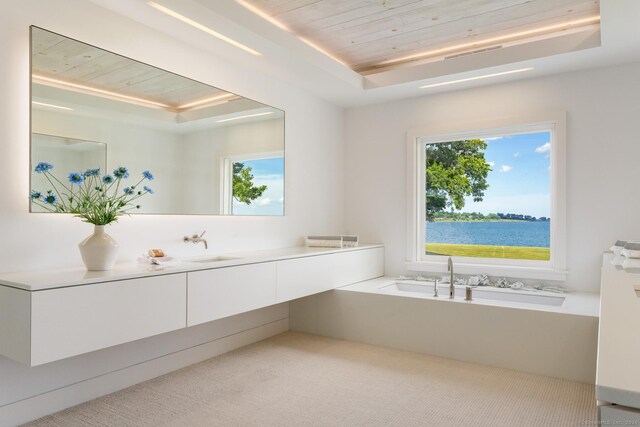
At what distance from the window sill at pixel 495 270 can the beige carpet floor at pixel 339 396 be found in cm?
113

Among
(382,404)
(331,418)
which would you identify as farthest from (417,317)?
(331,418)

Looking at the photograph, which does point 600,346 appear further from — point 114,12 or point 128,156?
point 114,12

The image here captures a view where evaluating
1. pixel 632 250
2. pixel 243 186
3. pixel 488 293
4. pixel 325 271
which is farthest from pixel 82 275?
pixel 488 293

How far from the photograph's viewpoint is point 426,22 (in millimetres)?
3279

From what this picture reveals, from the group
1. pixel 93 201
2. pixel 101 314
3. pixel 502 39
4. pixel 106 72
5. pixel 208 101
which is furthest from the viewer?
pixel 502 39

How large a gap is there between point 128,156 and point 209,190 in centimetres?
71

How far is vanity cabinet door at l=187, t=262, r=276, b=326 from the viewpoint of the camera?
252 cm

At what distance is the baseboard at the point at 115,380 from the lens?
225cm

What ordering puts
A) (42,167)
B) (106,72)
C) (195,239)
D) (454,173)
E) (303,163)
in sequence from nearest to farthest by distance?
1. (42,167)
2. (106,72)
3. (195,239)
4. (303,163)
5. (454,173)

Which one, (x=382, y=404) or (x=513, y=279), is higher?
(x=513, y=279)

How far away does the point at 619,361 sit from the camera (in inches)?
29.1

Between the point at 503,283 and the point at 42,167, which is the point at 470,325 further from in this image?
the point at 42,167

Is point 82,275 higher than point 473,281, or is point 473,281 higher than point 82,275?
point 82,275

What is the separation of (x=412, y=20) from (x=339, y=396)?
2689mm
